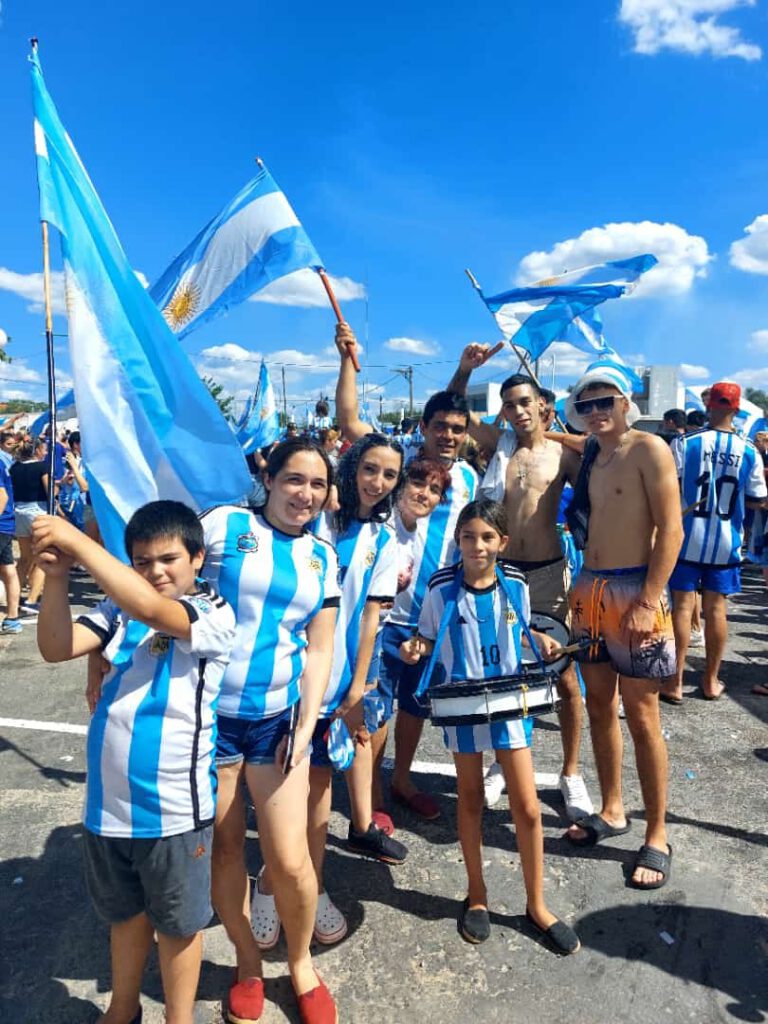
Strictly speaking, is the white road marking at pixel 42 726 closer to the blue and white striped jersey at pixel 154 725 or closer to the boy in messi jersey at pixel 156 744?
the boy in messi jersey at pixel 156 744

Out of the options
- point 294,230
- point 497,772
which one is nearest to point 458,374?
point 294,230

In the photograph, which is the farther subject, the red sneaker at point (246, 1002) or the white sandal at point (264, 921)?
the white sandal at point (264, 921)

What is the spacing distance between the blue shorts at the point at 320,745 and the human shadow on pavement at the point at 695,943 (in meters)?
1.20

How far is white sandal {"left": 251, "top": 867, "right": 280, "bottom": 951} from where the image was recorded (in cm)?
261

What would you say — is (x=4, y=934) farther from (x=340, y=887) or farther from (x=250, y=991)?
(x=340, y=887)

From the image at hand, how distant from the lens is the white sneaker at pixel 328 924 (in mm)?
2617

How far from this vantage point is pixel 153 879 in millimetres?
1929

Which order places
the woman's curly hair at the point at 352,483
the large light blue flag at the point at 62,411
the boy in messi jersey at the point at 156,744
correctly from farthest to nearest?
the large light blue flag at the point at 62,411 → the woman's curly hair at the point at 352,483 → the boy in messi jersey at the point at 156,744

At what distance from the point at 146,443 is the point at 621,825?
2796mm

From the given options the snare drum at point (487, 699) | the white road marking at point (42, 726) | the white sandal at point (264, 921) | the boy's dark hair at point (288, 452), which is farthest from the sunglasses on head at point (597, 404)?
the white road marking at point (42, 726)

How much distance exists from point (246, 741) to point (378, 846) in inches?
51.0

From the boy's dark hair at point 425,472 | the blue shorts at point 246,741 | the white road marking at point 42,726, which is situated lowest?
the white road marking at point 42,726

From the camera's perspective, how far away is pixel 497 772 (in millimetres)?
3838

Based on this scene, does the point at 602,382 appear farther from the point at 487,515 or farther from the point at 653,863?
the point at 653,863
